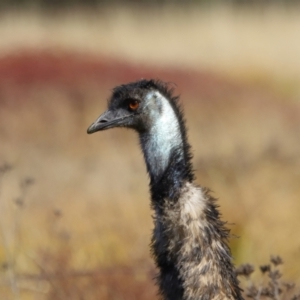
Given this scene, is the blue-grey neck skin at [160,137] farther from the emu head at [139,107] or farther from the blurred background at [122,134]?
the blurred background at [122,134]

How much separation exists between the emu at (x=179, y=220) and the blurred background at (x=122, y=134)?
0.81 meters

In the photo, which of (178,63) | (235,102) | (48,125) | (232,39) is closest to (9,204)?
(48,125)

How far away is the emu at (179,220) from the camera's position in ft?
15.0

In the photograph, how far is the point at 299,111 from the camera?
1372 centimetres

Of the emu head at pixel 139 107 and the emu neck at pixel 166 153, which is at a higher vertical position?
the emu head at pixel 139 107

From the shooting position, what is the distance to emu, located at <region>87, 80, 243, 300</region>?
4559 millimetres

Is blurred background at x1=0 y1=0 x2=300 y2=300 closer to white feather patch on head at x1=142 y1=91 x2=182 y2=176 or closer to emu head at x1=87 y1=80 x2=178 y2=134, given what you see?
emu head at x1=87 y1=80 x2=178 y2=134

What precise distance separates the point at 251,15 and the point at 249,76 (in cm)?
139

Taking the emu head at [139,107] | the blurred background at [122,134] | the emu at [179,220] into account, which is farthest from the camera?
the blurred background at [122,134]

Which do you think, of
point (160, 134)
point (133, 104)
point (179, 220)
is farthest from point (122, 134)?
point (179, 220)

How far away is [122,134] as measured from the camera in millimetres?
11742

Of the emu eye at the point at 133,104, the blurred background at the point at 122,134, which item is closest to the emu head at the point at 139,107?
the emu eye at the point at 133,104

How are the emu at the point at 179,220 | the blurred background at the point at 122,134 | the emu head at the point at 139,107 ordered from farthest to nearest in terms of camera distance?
the blurred background at the point at 122,134 < the emu head at the point at 139,107 < the emu at the point at 179,220

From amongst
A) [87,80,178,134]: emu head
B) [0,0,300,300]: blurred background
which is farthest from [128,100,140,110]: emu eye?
[0,0,300,300]: blurred background
